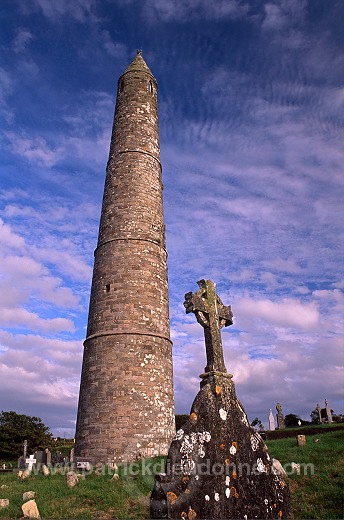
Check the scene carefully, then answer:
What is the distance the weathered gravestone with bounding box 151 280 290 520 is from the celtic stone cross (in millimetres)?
40

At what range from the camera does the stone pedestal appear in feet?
15.4

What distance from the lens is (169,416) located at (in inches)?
589

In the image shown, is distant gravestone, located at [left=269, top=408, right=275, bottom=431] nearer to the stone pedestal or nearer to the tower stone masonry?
the tower stone masonry

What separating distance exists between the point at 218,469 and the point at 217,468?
16mm

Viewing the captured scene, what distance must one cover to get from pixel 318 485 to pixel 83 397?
28.7ft

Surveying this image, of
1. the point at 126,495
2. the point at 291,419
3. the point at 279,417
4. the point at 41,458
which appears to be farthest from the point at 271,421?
the point at 126,495

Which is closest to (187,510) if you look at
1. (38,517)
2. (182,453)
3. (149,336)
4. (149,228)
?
(182,453)

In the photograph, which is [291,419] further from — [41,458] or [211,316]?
[211,316]

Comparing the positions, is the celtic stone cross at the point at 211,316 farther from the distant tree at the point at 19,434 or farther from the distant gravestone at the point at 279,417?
the distant tree at the point at 19,434

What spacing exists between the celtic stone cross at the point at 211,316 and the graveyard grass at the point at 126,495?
3380 mm

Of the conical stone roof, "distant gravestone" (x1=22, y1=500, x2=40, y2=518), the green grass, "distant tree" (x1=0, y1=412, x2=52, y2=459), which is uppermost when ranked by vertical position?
the conical stone roof

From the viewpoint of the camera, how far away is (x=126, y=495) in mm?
8914

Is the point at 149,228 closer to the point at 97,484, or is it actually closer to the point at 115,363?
the point at 115,363

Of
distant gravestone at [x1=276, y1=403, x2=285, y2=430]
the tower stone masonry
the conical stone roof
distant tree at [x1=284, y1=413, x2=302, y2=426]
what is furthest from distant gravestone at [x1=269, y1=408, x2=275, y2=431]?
the conical stone roof
